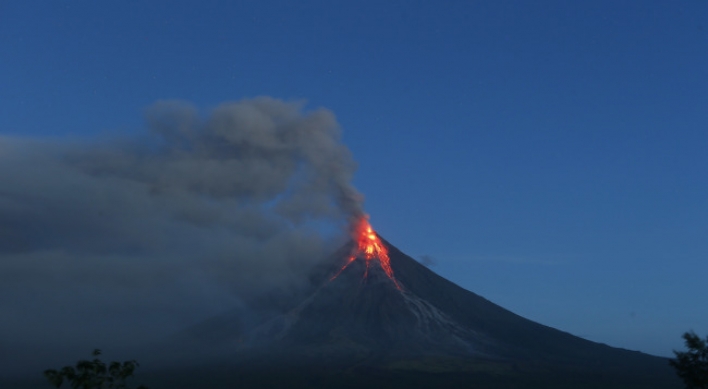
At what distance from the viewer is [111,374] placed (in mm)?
16859

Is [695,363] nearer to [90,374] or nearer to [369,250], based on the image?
[90,374]

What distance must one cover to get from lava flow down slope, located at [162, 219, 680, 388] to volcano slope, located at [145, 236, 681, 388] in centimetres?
27

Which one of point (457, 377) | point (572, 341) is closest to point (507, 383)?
point (457, 377)

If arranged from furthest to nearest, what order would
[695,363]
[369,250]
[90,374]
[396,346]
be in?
1. [369,250]
2. [396,346]
3. [695,363]
4. [90,374]

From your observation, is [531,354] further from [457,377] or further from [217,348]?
[217,348]

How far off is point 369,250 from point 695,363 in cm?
16047

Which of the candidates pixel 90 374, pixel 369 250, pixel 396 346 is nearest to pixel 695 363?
pixel 90 374

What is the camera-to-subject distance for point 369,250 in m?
191

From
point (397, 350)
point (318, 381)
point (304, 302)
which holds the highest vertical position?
point (304, 302)

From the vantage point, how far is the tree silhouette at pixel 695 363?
30250mm

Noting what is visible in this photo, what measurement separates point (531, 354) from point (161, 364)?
7820 cm

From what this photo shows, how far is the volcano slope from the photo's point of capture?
131 meters

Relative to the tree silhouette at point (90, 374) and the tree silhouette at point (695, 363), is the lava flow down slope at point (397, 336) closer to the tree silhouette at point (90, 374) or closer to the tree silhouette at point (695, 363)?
the tree silhouette at point (695, 363)

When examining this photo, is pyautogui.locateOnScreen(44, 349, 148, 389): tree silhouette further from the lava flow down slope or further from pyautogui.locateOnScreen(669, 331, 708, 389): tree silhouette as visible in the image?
the lava flow down slope
